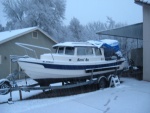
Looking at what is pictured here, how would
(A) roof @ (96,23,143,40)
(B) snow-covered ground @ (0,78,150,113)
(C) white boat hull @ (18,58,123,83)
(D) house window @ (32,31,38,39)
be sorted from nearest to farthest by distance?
1. (B) snow-covered ground @ (0,78,150,113)
2. (C) white boat hull @ (18,58,123,83)
3. (A) roof @ (96,23,143,40)
4. (D) house window @ (32,31,38,39)

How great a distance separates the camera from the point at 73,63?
9.29 metres

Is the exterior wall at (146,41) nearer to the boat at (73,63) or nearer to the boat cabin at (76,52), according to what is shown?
the boat at (73,63)

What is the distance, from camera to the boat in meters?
8.30

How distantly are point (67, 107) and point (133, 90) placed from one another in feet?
13.9

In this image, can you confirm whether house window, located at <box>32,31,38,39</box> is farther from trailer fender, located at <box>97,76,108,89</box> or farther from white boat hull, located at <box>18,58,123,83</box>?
trailer fender, located at <box>97,76,108,89</box>

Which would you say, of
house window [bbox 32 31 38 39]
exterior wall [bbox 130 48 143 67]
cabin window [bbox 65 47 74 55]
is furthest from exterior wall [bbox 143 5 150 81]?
house window [bbox 32 31 38 39]

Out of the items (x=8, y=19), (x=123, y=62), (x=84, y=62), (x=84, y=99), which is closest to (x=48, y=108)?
(x=84, y=99)

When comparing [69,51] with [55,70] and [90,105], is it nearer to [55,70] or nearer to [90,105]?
[55,70]

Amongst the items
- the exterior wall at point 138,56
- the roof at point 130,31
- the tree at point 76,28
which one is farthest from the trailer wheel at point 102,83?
the tree at point 76,28

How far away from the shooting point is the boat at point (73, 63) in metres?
8.30

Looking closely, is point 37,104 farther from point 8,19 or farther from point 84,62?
point 8,19

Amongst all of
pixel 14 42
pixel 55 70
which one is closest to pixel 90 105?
pixel 55 70

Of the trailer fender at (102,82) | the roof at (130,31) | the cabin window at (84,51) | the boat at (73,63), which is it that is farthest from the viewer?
the roof at (130,31)

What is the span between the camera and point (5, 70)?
14.9m
